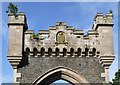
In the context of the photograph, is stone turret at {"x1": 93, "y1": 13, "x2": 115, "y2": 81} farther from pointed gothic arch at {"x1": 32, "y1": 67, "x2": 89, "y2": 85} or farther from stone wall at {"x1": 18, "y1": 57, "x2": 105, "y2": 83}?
pointed gothic arch at {"x1": 32, "y1": 67, "x2": 89, "y2": 85}

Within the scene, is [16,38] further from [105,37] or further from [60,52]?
[105,37]

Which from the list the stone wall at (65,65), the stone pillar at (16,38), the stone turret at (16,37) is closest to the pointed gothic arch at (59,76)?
the stone wall at (65,65)

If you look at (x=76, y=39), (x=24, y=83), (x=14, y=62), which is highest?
→ (x=76, y=39)

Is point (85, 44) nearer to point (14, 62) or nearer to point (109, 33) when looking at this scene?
point (109, 33)

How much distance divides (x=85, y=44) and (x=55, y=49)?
Answer: 1.41m

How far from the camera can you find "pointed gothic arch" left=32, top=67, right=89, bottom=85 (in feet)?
50.3

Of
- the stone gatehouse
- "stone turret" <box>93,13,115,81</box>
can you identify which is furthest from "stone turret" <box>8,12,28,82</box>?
"stone turret" <box>93,13,115,81</box>

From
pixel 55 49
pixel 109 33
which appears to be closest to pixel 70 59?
pixel 55 49

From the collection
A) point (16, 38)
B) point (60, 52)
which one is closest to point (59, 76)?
point (60, 52)

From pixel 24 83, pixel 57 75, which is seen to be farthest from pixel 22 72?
pixel 57 75

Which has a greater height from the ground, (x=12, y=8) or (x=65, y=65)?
(x=12, y=8)

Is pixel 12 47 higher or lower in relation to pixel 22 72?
higher

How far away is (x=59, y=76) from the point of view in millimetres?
15664

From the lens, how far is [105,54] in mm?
15438
